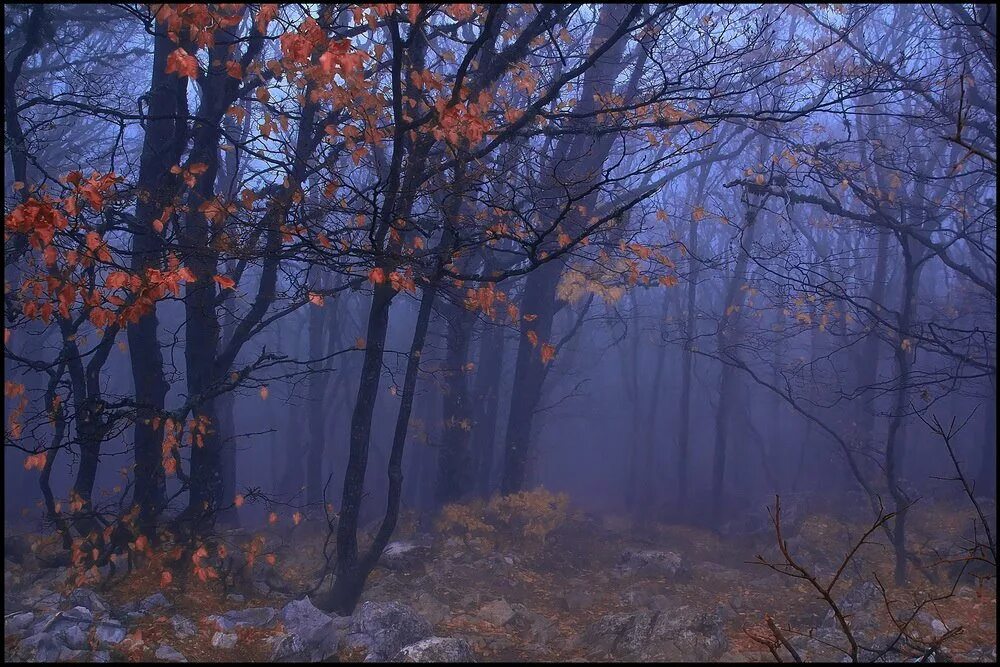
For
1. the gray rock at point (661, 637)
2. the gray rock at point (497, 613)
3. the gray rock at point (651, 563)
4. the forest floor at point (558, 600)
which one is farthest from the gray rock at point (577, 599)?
the gray rock at point (661, 637)

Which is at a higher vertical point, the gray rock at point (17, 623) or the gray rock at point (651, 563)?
the gray rock at point (17, 623)

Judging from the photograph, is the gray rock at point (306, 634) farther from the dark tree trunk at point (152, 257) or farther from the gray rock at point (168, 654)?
the dark tree trunk at point (152, 257)

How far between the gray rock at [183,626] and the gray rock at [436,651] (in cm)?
189

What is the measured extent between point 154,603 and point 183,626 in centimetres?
62

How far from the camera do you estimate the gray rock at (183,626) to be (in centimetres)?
574

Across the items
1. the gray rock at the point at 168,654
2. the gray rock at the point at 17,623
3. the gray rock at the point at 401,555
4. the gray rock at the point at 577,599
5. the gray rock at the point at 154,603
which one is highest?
the gray rock at the point at 17,623

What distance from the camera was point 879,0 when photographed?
767 cm

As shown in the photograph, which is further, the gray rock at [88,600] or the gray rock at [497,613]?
the gray rock at [497,613]

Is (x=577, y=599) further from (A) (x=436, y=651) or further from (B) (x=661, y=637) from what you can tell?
(A) (x=436, y=651)

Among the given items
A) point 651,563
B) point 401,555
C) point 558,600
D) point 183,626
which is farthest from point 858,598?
point 183,626

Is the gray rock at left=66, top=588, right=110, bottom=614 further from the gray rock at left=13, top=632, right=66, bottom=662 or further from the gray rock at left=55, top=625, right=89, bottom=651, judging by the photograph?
the gray rock at left=13, top=632, right=66, bottom=662

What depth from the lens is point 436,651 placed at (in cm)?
555

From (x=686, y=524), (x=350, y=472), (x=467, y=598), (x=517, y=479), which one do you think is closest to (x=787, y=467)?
(x=686, y=524)

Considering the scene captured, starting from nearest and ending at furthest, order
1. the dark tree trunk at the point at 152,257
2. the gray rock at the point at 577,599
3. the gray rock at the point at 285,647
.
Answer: the gray rock at the point at 285,647 → the dark tree trunk at the point at 152,257 → the gray rock at the point at 577,599
